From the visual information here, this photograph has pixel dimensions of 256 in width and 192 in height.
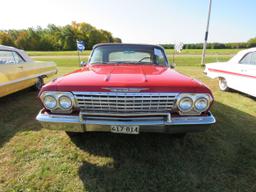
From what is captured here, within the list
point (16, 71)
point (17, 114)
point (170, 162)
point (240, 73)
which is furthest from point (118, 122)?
point (240, 73)

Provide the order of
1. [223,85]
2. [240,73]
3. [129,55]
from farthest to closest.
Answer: [223,85] < [240,73] < [129,55]

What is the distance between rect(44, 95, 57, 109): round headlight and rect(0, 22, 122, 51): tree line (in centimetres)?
6053

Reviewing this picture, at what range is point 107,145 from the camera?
3520mm

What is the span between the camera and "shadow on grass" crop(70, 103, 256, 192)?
2674mm

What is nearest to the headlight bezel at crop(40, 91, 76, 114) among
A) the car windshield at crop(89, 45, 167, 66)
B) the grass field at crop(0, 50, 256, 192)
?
the grass field at crop(0, 50, 256, 192)

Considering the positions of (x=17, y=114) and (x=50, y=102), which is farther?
(x=17, y=114)

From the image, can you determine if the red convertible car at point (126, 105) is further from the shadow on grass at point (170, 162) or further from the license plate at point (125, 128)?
the shadow on grass at point (170, 162)

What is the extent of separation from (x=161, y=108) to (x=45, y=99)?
4.64ft

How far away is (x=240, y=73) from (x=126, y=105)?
507cm

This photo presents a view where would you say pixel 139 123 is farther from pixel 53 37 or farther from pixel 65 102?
pixel 53 37

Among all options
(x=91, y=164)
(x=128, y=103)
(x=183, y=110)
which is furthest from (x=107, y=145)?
(x=183, y=110)

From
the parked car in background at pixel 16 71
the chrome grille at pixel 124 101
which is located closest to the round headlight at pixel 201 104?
the chrome grille at pixel 124 101

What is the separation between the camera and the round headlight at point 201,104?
2696mm

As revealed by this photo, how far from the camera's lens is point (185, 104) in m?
2.67
